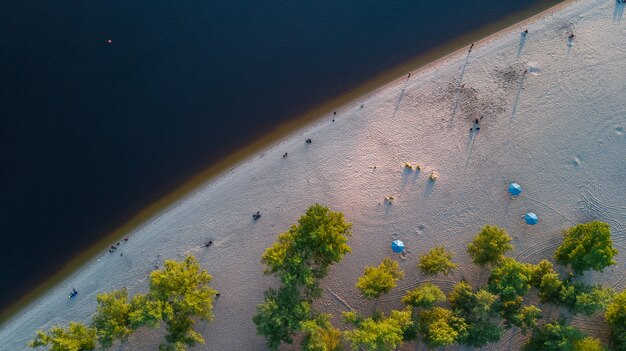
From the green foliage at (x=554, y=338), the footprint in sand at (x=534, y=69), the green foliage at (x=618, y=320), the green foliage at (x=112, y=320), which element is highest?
the green foliage at (x=112, y=320)

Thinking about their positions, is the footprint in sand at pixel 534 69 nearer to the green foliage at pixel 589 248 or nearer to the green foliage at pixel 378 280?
the green foliage at pixel 589 248

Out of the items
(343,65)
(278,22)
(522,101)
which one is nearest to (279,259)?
(343,65)

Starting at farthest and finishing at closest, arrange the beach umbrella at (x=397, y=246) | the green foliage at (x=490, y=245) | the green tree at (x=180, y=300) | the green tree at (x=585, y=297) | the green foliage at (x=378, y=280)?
1. the beach umbrella at (x=397, y=246)
2. the green foliage at (x=490, y=245)
3. the green foliage at (x=378, y=280)
4. the green tree at (x=585, y=297)
5. the green tree at (x=180, y=300)

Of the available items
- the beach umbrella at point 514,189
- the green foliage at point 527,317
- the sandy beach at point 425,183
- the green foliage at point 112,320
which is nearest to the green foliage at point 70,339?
the green foliage at point 112,320

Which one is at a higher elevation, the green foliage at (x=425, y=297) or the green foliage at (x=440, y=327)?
the green foliage at (x=425, y=297)

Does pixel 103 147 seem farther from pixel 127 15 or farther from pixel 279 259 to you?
pixel 279 259
